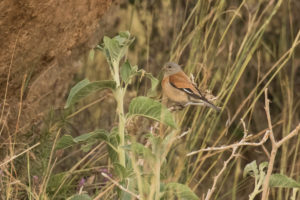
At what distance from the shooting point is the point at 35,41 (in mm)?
2762

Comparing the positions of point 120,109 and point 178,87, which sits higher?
point 120,109

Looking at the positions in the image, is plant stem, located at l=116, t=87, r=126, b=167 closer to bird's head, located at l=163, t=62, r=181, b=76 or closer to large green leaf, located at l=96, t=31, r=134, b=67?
large green leaf, located at l=96, t=31, r=134, b=67

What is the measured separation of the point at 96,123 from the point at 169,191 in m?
1.95

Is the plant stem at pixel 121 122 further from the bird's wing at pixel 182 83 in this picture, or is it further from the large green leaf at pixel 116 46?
the bird's wing at pixel 182 83

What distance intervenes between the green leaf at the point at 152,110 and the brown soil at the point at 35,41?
2.50ft

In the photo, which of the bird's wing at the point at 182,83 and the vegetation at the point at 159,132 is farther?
the bird's wing at the point at 182,83

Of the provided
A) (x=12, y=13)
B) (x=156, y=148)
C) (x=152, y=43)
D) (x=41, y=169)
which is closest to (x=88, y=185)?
(x=41, y=169)

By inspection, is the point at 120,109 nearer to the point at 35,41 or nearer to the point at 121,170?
the point at 121,170

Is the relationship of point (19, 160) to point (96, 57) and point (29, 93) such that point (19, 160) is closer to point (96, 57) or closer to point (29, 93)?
point (29, 93)

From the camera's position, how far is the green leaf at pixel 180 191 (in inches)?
72.5

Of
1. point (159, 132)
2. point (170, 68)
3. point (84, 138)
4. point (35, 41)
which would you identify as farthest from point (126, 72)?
point (170, 68)

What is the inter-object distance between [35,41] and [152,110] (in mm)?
1044

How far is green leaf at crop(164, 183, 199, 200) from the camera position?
1.84 meters

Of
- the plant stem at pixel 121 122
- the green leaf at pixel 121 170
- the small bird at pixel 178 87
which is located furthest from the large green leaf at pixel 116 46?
the small bird at pixel 178 87
